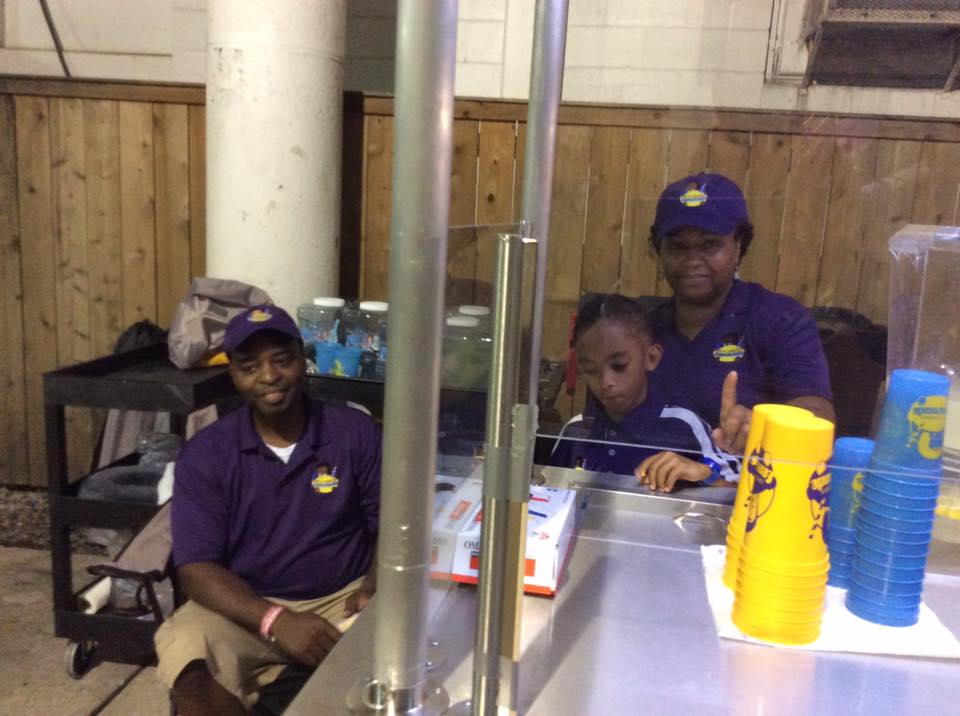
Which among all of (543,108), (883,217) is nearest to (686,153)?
(883,217)

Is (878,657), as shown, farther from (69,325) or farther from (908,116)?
(69,325)

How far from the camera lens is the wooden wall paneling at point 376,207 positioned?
3396mm

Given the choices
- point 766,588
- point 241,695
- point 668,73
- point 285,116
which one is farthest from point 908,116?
point 285,116

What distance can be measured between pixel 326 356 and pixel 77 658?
3.92ft

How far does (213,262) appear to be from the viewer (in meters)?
3.08

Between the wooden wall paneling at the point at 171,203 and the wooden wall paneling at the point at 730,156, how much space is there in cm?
284

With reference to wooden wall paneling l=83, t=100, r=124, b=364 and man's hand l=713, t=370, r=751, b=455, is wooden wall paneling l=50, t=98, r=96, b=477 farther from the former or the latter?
man's hand l=713, t=370, r=751, b=455

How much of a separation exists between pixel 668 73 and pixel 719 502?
26.0 inches

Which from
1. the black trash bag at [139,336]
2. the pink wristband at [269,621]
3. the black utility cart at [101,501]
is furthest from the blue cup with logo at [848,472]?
the black trash bag at [139,336]

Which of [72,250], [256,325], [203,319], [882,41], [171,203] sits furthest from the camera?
[72,250]

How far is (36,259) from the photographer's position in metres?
3.74

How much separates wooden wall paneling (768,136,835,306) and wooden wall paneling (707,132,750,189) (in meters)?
0.07

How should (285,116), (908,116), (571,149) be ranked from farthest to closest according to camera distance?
(285,116) → (571,149) → (908,116)

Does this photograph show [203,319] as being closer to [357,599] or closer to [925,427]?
[357,599]
